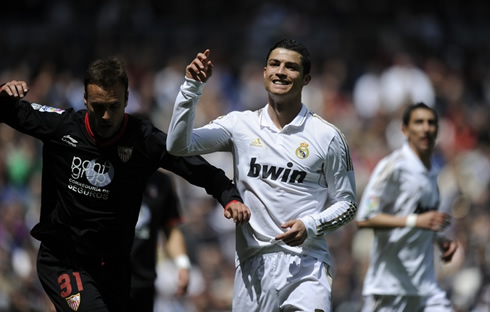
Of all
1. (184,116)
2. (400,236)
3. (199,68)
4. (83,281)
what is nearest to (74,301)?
(83,281)

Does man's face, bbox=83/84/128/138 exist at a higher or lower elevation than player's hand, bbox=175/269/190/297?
higher

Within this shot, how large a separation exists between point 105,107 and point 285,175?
4.70ft

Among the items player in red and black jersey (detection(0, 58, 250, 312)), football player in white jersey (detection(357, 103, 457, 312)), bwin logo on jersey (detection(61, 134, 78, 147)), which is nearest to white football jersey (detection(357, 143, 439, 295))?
football player in white jersey (detection(357, 103, 457, 312))

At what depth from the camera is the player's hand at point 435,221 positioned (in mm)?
8195

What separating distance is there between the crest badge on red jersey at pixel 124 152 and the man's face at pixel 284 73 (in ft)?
3.79

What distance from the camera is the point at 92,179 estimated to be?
677 cm

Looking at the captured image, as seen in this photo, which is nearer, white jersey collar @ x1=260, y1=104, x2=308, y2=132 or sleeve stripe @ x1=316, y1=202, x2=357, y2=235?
sleeve stripe @ x1=316, y1=202, x2=357, y2=235

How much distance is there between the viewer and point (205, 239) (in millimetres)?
14766

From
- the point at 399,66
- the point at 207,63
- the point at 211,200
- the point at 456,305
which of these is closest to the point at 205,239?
the point at 211,200

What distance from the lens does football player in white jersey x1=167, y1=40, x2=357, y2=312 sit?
6.94 m

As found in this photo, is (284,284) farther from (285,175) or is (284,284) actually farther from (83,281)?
(83,281)

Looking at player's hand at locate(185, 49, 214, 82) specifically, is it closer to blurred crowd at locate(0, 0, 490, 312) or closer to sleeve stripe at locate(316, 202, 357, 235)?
sleeve stripe at locate(316, 202, 357, 235)

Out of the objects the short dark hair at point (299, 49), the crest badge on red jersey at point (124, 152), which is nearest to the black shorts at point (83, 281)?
the crest badge on red jersey at point (124, 152)

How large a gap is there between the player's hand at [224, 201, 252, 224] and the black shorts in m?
0.95
